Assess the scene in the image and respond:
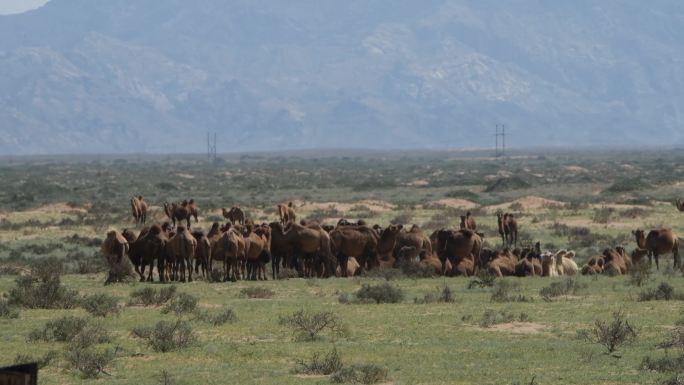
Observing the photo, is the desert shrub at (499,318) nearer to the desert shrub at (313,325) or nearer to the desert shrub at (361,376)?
the desert shrub at (313,325)

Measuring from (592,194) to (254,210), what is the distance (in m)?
24.4

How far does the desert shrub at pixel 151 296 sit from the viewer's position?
2434cm

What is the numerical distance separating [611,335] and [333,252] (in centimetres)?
1337

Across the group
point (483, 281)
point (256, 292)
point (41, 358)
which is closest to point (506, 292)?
point (483, 281)

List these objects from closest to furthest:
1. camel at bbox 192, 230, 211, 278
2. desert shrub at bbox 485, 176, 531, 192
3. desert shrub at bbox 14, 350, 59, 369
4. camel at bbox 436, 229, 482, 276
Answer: desert shrub at bbox 14, 350, 59, 369, camel at bbox 192, 230, 211, 278, camel at bbox 436, 229, 482, 276, desert shrub at bbox 485, 176, 531, 192

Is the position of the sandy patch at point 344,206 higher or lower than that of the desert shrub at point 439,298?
lower

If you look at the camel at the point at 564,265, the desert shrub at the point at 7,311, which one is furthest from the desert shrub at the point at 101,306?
the camel at the point at 564,265


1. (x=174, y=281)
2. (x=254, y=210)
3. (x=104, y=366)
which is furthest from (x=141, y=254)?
(x=254, y=210)

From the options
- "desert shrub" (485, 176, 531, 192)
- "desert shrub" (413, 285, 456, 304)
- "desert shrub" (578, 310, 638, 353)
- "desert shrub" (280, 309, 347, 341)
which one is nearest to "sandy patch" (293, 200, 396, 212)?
"desert shrub" (485, 176, 531, 192)

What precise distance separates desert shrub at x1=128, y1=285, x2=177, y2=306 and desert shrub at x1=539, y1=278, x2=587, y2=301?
693 centimetres

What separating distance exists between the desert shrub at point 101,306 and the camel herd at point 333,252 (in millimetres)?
5572

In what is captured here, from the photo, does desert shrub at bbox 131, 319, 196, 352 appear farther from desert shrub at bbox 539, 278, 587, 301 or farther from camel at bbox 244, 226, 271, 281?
camel at bbox 244, 226, 271, 281

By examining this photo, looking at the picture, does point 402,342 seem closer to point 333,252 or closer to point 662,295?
point 662,295

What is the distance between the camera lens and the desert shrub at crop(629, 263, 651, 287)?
1072 inches
